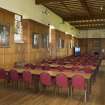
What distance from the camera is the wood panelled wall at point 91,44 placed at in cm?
2994

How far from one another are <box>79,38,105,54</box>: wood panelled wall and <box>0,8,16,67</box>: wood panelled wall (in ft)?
72.3

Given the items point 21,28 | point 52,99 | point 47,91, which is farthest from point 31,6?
point 52,99

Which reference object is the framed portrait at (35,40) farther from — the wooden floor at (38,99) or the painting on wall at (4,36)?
the wooden floor at (38,99)

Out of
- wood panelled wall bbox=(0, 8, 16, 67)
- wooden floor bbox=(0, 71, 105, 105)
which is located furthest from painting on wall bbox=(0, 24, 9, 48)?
wooden floor bbox=(0, 71, 105, 105)

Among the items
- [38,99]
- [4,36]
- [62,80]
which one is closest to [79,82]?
[62,80]

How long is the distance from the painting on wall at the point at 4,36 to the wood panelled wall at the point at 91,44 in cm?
2270

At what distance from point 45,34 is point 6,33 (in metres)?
5.78

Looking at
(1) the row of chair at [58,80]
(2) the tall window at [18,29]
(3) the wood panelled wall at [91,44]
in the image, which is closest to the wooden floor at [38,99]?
(1) the row of chair at [58,80]

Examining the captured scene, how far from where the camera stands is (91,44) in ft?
100

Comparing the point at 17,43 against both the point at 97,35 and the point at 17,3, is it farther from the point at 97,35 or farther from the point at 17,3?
the point at 97,35

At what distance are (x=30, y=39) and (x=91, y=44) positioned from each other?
66.1 feet

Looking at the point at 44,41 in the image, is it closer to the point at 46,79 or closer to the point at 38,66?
the point at 38,66

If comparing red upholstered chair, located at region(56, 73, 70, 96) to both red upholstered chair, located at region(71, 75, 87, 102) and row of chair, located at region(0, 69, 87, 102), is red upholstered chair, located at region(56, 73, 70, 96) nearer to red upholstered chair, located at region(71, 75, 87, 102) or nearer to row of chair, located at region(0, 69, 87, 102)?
row of chair, located at region(0, 69, 87, 102)

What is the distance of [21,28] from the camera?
438 inches
